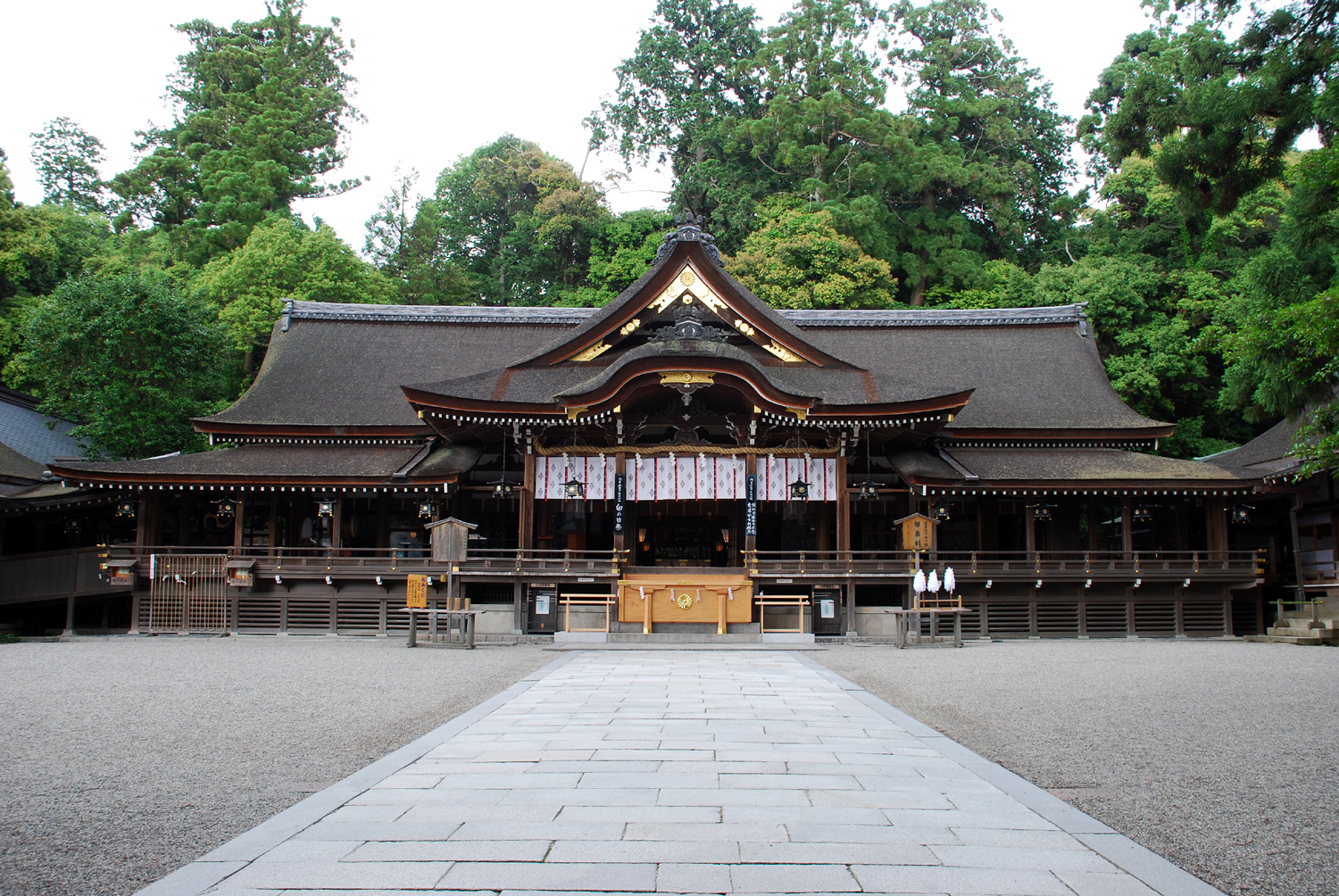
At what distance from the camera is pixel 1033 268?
38938 mm

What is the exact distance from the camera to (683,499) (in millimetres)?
19156

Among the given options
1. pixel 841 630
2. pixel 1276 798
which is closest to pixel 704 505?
pixel 841 630

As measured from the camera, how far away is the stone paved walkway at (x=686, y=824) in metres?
3.78

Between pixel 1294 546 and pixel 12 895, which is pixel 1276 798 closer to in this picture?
pixel 12 895

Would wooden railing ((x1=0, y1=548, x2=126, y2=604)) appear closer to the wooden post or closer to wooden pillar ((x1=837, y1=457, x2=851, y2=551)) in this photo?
the wooden post

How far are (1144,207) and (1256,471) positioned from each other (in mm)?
16457

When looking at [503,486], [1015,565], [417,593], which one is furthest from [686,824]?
[1015,565]

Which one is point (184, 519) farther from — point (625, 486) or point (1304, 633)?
point (1304, 633)

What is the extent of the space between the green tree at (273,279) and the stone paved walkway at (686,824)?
26.5 meters

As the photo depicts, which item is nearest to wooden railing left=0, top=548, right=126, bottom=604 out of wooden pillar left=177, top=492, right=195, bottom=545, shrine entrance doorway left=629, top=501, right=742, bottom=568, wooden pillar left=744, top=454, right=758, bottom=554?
wooden pillar left=177, top=492, right=195, bottom=545

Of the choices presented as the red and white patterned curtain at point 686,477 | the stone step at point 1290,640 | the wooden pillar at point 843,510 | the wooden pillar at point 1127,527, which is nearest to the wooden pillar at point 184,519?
the red and white patterned curtain at point 686,477

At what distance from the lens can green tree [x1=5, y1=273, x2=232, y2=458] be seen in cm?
2316

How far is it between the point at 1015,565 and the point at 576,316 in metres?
14.1

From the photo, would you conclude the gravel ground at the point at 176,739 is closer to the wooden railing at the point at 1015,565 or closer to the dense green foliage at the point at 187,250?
the wooden railing at the point at 1015,565
